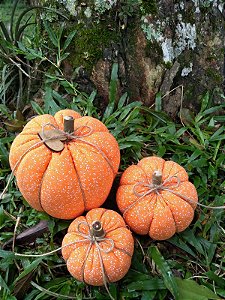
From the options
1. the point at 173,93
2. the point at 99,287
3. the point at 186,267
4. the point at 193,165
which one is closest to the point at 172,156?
the point at 193,165

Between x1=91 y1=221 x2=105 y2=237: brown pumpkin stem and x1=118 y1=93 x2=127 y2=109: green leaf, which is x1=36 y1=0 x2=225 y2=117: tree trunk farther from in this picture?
x1=91 y1=221 x2=105 y2=237: brown pumpkin stem

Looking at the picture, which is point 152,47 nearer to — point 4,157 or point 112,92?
point 112,92

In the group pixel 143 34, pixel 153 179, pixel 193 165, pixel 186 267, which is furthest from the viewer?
pixel 143 34

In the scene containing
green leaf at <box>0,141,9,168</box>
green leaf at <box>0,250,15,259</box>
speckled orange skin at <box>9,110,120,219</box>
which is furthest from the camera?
green leaf at <box>0,141,9,168</box>

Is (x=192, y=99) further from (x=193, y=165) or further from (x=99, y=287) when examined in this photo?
(x=99, y=287)

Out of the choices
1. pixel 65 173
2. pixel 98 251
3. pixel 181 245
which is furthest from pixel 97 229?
pixel 181 245

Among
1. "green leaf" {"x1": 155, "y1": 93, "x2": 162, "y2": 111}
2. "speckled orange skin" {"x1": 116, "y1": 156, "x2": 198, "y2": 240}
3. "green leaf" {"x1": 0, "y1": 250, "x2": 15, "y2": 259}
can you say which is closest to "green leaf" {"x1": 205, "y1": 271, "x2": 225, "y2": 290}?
"speckled orange skin" {"x1": 116, "y1": 156, "x2": 198, "y2": 240}
